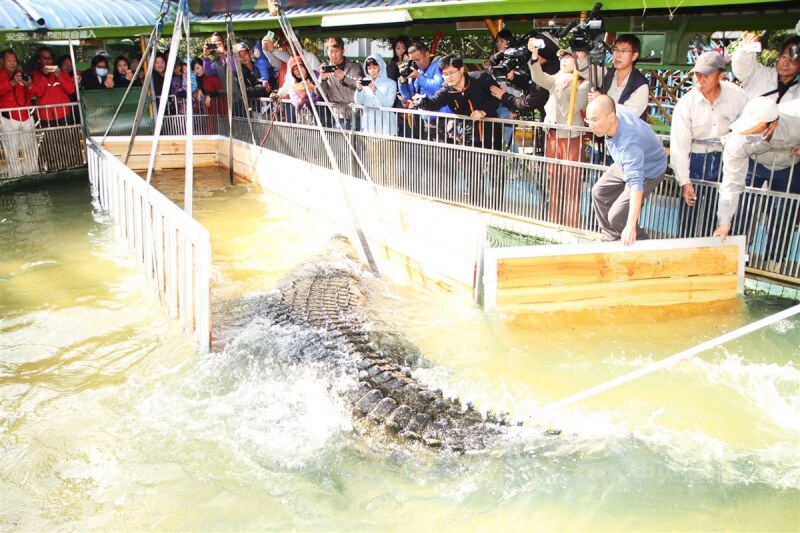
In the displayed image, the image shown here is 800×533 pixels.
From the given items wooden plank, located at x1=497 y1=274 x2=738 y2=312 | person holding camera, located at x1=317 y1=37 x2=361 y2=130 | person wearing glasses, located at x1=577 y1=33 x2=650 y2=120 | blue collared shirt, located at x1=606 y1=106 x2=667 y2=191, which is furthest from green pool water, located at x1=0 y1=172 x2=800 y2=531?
person holding camera, located at x1=317 y1=37 x2=361 y2=130

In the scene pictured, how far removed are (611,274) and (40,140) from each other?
31.0 ft

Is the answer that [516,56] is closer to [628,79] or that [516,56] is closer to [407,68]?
[628,79]

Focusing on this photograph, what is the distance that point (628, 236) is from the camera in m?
5.48

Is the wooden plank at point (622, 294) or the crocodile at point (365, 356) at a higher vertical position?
Result: the wooden plank at point (622, 294)

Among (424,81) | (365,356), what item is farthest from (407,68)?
(365,356)

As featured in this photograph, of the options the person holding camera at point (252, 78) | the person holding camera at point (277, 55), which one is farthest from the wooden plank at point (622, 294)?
the person holding camera at point (252, 78)

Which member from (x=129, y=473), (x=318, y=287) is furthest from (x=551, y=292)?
(x=129, y=473)

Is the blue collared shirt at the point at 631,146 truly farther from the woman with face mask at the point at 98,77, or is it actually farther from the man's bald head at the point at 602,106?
the woman with face mask at the point at 98,77

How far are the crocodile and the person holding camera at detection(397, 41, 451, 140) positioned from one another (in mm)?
2066

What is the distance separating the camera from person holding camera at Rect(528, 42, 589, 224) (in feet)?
21.7

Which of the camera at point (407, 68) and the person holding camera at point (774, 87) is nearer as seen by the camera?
the person holding camera at point (774, 87)

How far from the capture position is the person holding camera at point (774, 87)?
17.9 ft

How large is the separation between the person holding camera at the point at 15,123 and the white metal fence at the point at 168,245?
358 centimetres

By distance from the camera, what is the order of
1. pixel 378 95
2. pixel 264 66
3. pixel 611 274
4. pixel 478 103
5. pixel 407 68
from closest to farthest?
pixel 611 274 < pixel 478 103 < pixel 407 68 < pixel 378 95 < pixel 264 66
